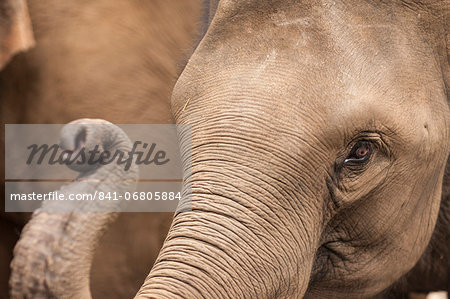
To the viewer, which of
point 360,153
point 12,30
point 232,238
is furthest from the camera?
point 12,30

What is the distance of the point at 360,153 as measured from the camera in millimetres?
1869

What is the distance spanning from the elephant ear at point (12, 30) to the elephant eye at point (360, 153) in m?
1.40

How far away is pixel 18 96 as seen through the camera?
3137mm

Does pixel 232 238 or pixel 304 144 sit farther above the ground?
pixel 304 144

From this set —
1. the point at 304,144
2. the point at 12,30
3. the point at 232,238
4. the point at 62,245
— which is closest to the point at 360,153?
the point at 304,144

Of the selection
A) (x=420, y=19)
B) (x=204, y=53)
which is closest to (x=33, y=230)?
(x=204, y=53)

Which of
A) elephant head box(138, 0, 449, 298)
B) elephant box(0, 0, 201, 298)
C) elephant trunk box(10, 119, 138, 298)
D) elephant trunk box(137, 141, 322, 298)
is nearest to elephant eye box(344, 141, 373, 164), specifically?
elephant head box(138, 0, 449, 298)

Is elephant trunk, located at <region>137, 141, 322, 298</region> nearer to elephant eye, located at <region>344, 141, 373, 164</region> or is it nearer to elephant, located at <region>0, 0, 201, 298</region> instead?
elephant eye, located at <region>344, 141, 373, 164</region>

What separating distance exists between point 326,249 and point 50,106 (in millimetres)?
1501

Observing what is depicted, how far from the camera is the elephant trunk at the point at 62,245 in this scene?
196 centimetres

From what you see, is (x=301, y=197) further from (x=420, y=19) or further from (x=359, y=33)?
(x=420, y=19)

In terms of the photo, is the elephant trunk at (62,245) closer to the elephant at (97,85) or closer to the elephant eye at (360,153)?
the elephant eye at (360,153)

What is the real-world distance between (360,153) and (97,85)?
1494 mm

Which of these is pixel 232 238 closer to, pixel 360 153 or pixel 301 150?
pixel 301 150
